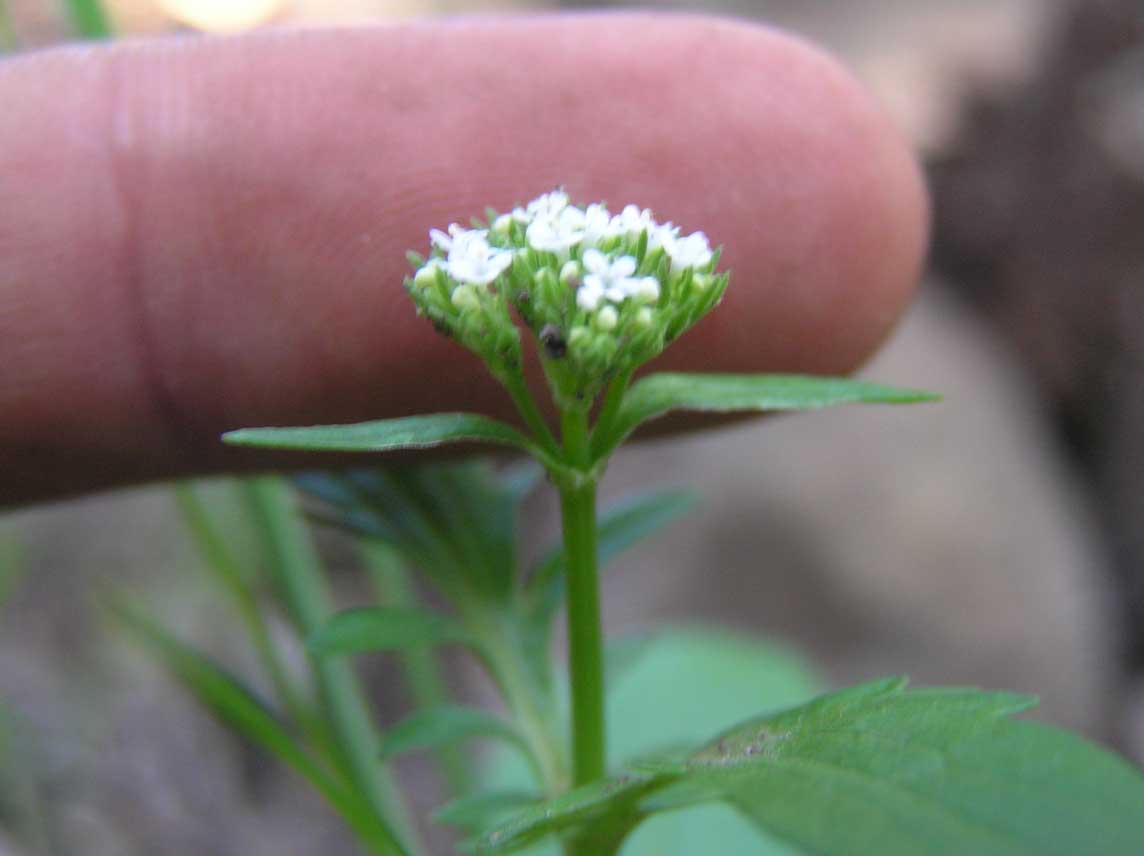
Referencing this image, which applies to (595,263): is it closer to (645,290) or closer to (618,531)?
(645,290)

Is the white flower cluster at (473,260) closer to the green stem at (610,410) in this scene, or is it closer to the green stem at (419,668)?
the green stem at (610,410)

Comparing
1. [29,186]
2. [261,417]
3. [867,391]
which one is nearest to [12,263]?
[29,186]

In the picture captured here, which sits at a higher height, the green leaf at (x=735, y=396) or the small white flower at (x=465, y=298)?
the small white flower at (x=465, y=298)

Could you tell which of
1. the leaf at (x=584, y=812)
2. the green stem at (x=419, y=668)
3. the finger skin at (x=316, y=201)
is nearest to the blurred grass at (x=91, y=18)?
the finger skin at (x=316, y=201)

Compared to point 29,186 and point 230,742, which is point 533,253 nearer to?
point 29,186

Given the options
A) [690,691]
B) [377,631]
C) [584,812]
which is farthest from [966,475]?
[584,812]

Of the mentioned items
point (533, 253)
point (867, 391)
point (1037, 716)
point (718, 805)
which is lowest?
point (1037, 716)

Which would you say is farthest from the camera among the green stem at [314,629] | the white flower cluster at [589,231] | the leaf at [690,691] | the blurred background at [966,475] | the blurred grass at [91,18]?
the blurred background at [966,475]

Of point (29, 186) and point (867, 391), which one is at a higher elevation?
point (29, 186)
